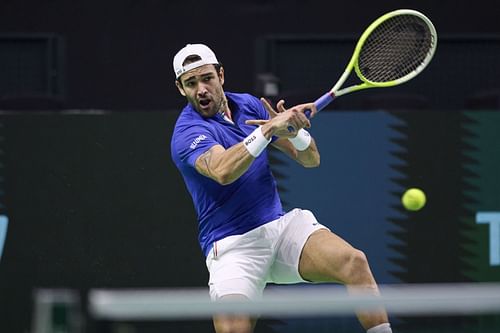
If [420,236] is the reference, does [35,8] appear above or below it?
above

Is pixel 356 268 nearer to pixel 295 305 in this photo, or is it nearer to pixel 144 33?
pixel 295 305

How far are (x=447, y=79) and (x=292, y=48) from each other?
1077 millimetres

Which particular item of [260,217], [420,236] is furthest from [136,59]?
[260,217]

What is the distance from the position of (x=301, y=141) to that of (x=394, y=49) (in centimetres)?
79

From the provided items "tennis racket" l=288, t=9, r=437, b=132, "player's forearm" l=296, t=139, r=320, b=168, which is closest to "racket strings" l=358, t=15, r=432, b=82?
"tennis racket" l=288, t=9, r=437, b=132

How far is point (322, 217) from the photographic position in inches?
320

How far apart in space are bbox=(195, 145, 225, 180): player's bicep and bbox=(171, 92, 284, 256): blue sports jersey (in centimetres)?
13

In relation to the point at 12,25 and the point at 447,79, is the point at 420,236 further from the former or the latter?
the point at 12,25

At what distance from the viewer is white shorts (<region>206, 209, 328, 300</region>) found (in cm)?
627

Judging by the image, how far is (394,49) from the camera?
268 inches

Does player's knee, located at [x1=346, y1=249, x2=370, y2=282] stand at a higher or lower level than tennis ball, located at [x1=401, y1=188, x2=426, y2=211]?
lower

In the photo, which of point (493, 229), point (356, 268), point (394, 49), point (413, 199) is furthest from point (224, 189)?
point (493, 229)

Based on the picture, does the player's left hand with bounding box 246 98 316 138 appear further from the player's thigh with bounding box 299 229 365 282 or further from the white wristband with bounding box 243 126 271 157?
the player's thigh with bounding box 299 229 365 282

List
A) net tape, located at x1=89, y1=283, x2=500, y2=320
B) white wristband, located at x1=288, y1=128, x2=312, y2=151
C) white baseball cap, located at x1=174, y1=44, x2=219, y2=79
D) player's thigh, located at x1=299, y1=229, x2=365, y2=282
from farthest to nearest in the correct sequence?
white baseball cap, located at x1=174, y1=44, x2=219, y2=79 < white wristband, located at x1=288, y1=128, x2=312, y2=151 < player's thigh, located at x1=299, y1=229, x2=365, y2=282 < net tape, located at x1=89, y1=283, x2=500, y2=320
